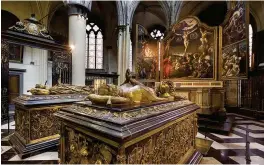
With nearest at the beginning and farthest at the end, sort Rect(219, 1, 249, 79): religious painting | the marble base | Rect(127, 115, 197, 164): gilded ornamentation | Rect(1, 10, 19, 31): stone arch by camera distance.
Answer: Rect(127, 115, 197, 164): gilded ornamentation
the marble base
Rect(219, 1, 249, 79): religious painting
Rect(1, 10, 19, 31): stone arch

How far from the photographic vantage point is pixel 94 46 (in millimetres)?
13469

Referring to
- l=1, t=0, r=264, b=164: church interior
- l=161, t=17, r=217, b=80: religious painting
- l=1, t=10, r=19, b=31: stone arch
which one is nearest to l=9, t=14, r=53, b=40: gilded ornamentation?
l=1, t=0, r=264, b=164: church interior

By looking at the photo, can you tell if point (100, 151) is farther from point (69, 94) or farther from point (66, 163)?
point (69, 94)

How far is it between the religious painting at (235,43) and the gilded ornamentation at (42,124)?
4570mm

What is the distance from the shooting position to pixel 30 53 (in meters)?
8.99

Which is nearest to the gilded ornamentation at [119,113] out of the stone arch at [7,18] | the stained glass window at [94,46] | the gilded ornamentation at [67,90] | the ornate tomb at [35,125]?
the ornate tomb at [35,125]

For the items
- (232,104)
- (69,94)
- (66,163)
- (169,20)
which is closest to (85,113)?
(66,163)

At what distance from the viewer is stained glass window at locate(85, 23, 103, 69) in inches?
522

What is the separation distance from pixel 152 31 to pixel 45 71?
30.6 feet

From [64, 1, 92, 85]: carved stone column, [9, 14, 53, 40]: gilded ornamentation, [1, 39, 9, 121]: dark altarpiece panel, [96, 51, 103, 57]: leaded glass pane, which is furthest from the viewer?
[96, 51, 103, 57]: leaded glass pane

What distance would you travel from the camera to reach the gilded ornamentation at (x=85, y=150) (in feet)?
4.14

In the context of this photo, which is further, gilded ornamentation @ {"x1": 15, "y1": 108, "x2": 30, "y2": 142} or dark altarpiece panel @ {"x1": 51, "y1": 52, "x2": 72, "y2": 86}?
dark altarpiece panel @ {"x1": 51, "y1": 52, "x2": 72, "y2": 86}

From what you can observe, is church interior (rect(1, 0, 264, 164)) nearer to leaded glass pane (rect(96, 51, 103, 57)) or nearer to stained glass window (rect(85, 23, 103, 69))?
stained glass window (rect(85, 23, 103, 69))

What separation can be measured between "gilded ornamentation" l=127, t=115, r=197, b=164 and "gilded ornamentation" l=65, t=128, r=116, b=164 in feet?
0.61
